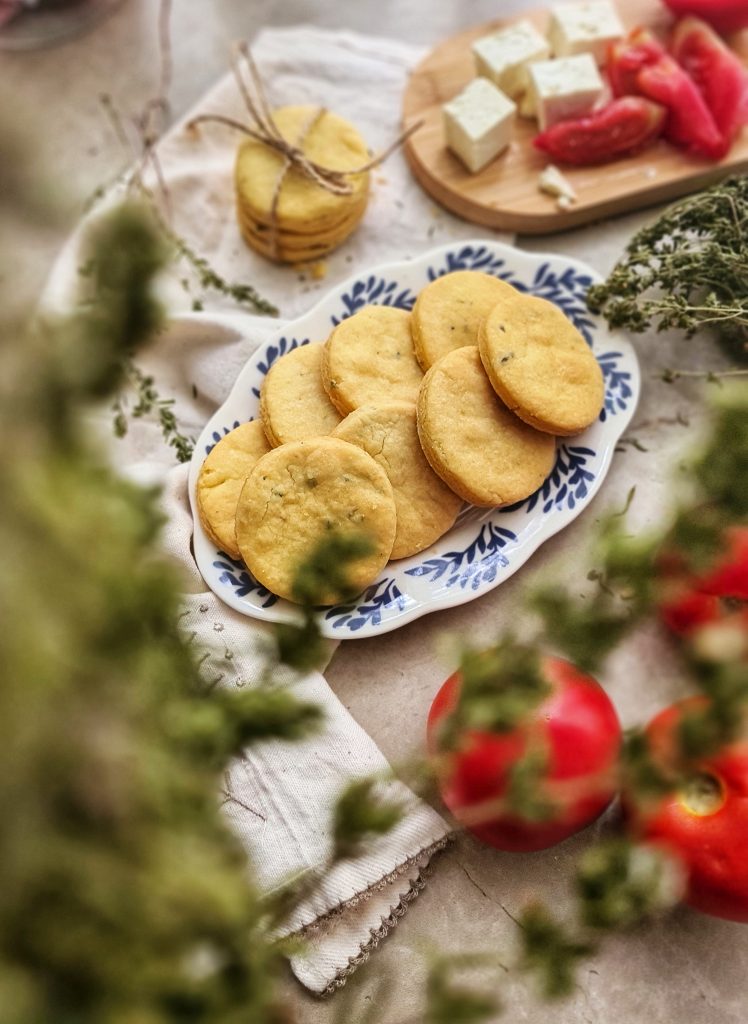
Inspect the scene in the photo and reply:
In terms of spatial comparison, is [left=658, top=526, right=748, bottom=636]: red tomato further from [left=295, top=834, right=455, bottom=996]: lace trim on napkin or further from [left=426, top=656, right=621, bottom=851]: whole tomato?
[left=295, top=834, right=455, bottom=996]: lace trim on napkin

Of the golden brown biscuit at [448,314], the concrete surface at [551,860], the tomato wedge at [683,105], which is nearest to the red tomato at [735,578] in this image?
the concrete surface at [551,860]

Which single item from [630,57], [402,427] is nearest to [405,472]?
[402,427]

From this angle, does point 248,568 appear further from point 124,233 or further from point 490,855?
point 124,233

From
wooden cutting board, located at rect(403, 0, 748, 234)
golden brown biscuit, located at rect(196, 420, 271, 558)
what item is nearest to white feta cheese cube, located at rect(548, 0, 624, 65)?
wooden cutting board, located at rect(403, 0, 748, 234)

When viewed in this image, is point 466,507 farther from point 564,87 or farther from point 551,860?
point 564,87

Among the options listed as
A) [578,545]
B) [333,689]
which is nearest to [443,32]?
[578,545]
